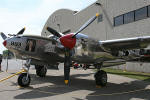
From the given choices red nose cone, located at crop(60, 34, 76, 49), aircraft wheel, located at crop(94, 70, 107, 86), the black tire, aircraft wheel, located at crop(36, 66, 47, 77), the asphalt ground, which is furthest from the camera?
aircraft wheel, located at crop(36, 66, 47, 77)

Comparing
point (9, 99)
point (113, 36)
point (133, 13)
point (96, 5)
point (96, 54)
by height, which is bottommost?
point (9, 99)

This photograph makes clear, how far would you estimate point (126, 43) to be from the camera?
9.93 meters

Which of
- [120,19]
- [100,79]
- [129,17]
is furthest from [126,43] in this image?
[120,19]

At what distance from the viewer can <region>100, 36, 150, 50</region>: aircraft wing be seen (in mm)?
9288

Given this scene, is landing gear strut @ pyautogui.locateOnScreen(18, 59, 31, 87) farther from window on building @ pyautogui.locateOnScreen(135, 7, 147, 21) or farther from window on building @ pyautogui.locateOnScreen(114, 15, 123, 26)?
window on building @ pyautogui.locateOnScreen(114, 15, 123, 26)

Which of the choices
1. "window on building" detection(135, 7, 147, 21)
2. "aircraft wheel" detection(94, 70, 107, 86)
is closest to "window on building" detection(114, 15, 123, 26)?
Answer: "window on building" detection(135, 7, 147, 21)

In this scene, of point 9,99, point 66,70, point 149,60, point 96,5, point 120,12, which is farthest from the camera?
point 96,5

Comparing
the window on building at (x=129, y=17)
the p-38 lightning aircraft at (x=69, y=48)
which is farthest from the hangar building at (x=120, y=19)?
the p-38 lightning aircraft at (x=69, y=48)

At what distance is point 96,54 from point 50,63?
13.8 feet

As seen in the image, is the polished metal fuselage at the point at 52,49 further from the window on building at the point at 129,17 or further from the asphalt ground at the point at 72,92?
the window on building at the point at 129,17

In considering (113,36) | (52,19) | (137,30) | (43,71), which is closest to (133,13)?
(137,30)

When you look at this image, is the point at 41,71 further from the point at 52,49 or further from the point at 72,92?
the point at 72,92

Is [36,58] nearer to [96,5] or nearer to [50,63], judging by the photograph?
[50,63]

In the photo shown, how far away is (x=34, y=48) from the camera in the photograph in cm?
1095
